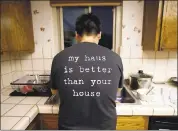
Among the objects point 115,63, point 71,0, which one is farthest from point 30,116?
point 71,0

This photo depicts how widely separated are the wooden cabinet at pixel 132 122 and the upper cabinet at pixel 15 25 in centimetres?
115

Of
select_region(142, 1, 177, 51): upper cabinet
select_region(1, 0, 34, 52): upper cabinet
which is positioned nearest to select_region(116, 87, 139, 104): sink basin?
select_region(142, 1, 177, 51): upper cabinet

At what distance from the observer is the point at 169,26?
1500mm

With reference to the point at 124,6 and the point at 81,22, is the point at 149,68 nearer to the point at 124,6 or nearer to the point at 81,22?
the point at 124,6

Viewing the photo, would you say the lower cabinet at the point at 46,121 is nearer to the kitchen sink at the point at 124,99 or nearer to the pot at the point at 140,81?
the kitchen sink at the point at 124,99

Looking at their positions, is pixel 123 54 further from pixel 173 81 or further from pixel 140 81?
pixel 173 81

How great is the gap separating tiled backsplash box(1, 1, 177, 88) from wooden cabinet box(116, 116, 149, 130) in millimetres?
686

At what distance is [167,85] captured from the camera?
1.81 metres

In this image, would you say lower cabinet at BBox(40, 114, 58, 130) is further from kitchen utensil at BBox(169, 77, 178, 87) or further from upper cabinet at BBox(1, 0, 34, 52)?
kitchen utensil at BBox(169, 77, 178, 87)

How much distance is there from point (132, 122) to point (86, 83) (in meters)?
0.68

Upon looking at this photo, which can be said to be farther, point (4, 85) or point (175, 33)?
point (4, 85)

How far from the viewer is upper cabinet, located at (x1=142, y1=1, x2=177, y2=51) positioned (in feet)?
4.81

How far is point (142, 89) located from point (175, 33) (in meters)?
0.61

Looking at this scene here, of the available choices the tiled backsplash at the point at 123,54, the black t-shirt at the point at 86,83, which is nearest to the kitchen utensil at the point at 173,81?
the tiled backsplash at the point at 123,54
